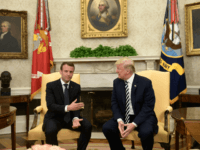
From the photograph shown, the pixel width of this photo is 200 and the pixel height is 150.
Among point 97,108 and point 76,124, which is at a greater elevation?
point 76,124

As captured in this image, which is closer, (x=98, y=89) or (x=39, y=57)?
(x=98, y=89)

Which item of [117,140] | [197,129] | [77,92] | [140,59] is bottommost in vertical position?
[117,140]

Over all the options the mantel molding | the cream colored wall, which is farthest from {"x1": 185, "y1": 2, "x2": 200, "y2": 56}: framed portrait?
the mantel molding

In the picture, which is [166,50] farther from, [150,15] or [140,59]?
[150,15]

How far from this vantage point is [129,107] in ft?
8.70

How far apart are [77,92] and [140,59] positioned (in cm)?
234

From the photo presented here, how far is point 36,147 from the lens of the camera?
1.42 metres

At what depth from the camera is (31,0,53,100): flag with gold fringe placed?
4680 mm

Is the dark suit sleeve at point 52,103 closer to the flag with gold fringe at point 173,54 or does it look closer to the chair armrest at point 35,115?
the chair armrest at point 35,115

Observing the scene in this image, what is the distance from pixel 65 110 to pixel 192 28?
3716mm

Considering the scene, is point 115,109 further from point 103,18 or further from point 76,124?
point 103,18

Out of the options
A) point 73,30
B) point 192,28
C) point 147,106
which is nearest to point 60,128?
point 147,106


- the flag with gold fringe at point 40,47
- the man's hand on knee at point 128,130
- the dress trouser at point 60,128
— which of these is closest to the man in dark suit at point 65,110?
the dress trouser at point 60,128

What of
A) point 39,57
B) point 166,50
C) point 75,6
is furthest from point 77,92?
point 75,6
